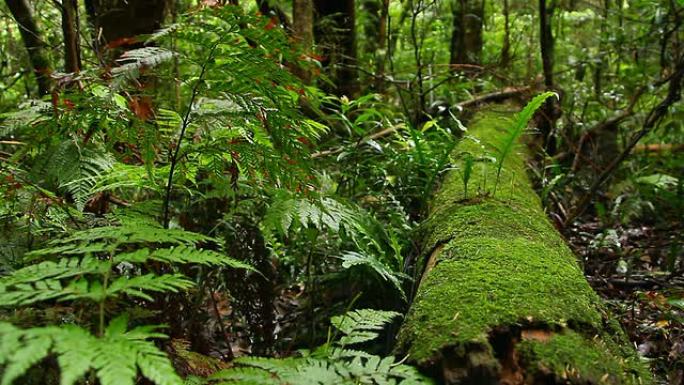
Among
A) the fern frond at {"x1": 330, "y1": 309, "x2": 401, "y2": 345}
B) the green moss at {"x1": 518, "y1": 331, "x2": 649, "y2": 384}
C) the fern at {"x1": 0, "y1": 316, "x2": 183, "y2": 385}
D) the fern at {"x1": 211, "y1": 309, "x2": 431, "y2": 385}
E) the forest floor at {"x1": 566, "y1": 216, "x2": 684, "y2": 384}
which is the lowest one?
the forest floor at {"x1": 566, "y1": 216, "x2": 684, "y2": 384}

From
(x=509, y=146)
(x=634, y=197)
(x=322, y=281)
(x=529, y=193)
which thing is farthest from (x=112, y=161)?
(x=634, y=197)

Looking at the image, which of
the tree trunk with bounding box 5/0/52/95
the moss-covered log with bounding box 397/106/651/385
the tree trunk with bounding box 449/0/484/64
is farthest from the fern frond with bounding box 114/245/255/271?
the tree trunk with bounding box 449/0/484/64

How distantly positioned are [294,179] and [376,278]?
110cm

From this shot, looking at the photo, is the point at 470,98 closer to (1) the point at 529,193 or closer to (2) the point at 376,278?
(1) the point at 529,193

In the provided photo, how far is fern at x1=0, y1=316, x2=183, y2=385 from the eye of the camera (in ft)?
3.09

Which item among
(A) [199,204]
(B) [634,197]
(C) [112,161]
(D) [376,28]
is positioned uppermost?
(D) [376,28]

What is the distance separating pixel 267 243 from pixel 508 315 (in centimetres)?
138

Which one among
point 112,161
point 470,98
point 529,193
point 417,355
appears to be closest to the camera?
point 417,355

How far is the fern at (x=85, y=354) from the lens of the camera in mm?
940

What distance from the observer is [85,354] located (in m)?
1.00

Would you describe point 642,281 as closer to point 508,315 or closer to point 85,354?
point 508,315

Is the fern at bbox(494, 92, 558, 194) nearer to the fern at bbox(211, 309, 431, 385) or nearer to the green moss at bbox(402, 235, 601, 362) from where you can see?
the green moss at bbox(402, 235, 601, 362)

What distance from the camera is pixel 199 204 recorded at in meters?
2.93

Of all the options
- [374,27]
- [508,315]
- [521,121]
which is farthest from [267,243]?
[374,27]
